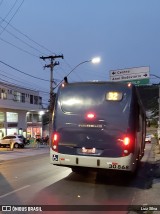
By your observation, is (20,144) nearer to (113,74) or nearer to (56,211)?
(113,74)

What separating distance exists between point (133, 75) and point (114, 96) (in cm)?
1785

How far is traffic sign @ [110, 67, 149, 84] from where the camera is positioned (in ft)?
99.1

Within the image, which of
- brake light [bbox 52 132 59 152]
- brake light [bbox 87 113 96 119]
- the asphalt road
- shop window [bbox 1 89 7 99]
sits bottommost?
the asphalt road

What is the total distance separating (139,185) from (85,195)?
3159 mm

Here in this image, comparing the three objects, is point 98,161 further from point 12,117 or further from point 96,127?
point 12,117

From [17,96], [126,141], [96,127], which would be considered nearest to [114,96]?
[96,127]

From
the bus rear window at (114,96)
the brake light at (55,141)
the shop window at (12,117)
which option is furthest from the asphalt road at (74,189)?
the shop window at (12,117)

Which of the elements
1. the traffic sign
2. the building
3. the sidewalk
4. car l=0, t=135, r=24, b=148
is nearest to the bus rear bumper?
the sidewalk

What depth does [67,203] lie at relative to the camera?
9820 mm

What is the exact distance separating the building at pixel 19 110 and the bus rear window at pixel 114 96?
4435 centimetres

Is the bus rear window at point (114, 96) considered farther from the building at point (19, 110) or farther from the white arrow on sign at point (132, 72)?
the building at point (19, 110)

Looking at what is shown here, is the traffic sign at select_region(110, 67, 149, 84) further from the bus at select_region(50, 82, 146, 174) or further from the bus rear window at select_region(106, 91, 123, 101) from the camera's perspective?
the bus rear window at select_region(106, 91, 123, 101)

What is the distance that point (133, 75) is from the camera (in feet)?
99.6

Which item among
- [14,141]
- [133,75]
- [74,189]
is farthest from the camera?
[14,141]
